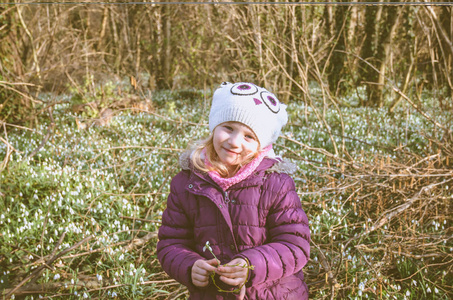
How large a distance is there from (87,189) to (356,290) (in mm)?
3215

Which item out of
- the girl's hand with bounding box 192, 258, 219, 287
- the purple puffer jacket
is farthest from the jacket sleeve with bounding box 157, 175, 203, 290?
the girl's hand with bounding box 192, 258, 219, 287

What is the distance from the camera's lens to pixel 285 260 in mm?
1762

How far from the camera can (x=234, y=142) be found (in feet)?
6.15

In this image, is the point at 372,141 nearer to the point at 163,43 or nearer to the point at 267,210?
the point at 267,210

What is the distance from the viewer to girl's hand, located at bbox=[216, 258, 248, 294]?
1.62 m

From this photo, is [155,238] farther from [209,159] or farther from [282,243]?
[282,243]

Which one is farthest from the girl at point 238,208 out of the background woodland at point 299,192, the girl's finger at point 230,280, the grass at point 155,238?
the grass at point 155,238

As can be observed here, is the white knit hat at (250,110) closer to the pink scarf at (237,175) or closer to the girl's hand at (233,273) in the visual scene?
the pink scarf at (237,175)

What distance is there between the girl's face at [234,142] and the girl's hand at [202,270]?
0.51 metres

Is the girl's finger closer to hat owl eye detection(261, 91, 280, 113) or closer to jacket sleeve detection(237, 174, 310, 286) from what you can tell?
jacket sleeve detection(237, 174, 310, 286)

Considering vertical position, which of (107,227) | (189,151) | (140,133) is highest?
(189,151)

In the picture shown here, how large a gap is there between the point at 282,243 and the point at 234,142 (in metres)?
0.54

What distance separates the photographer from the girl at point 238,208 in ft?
5.94

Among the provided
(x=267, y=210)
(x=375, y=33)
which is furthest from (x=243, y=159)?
(x=375, y=33)
